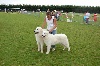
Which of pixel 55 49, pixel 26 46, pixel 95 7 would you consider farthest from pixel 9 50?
pixel 95 7

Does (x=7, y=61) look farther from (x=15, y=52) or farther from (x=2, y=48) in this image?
(x=2, y=48)

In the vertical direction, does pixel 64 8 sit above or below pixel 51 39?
below

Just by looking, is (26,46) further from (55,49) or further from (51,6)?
(51,6)

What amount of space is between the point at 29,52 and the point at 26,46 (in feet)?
5.06

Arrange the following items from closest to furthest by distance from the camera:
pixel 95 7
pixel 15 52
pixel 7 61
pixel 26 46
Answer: pixel 7 61
pixel 15 52
pixel 26 46
pixel 95 7

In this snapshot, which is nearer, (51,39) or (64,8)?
(51,39)

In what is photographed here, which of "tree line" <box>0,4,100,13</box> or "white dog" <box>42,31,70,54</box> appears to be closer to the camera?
"white dog" <box>42,31,70,54</box>

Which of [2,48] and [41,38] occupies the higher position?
[41,38]

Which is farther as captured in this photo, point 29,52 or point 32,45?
point 32,45

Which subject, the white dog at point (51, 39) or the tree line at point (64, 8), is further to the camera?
the tree line at point (64, 8)

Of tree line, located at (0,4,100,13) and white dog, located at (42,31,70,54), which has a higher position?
white dog, located at (42,31,70,54)

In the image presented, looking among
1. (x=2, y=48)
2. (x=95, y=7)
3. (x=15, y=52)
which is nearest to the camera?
(x=15, y=52)

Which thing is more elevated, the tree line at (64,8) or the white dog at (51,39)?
the white dog at (51,39)

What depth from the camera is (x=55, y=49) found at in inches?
467
